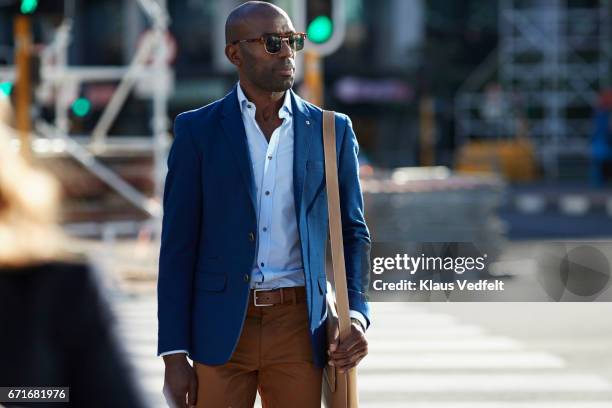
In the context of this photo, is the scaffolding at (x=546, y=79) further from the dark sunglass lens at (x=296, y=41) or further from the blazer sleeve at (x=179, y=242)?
the blazer sleeve at (x=179, y=242)

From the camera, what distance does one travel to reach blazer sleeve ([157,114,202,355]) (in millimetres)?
3312

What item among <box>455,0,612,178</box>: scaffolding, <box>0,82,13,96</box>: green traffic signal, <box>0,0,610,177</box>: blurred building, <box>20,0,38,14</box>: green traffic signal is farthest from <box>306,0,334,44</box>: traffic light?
<box>455,0,612,178</box>: scaffolding

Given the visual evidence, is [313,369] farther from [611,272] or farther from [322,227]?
[611,272]

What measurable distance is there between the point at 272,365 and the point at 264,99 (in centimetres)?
69

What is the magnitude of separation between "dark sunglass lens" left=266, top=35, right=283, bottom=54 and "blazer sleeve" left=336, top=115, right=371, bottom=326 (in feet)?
0.90

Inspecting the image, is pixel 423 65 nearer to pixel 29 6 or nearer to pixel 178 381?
pixel 29 6

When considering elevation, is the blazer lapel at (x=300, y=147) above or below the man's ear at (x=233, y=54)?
below

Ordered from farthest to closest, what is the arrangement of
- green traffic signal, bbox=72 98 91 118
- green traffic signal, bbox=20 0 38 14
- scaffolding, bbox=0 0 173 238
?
green traffic signal, bbox=72 98 91 118
scaffolding, bbox=0 0 173 238
green traffic signal, bbox=20 0 38 14

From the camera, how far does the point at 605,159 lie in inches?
1262

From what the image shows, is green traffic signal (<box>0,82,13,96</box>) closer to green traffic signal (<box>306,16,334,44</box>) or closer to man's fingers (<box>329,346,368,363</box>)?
green traffic signal (<box>306,16,334,44</box>)

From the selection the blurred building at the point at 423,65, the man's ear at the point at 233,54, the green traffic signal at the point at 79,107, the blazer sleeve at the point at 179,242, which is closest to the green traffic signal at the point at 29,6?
the man's ear at the point at 233,54

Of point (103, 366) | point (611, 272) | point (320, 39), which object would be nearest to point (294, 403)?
point (103, 366)

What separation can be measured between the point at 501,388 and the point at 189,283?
4.65 meters

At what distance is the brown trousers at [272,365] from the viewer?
Result: 3.33 m
